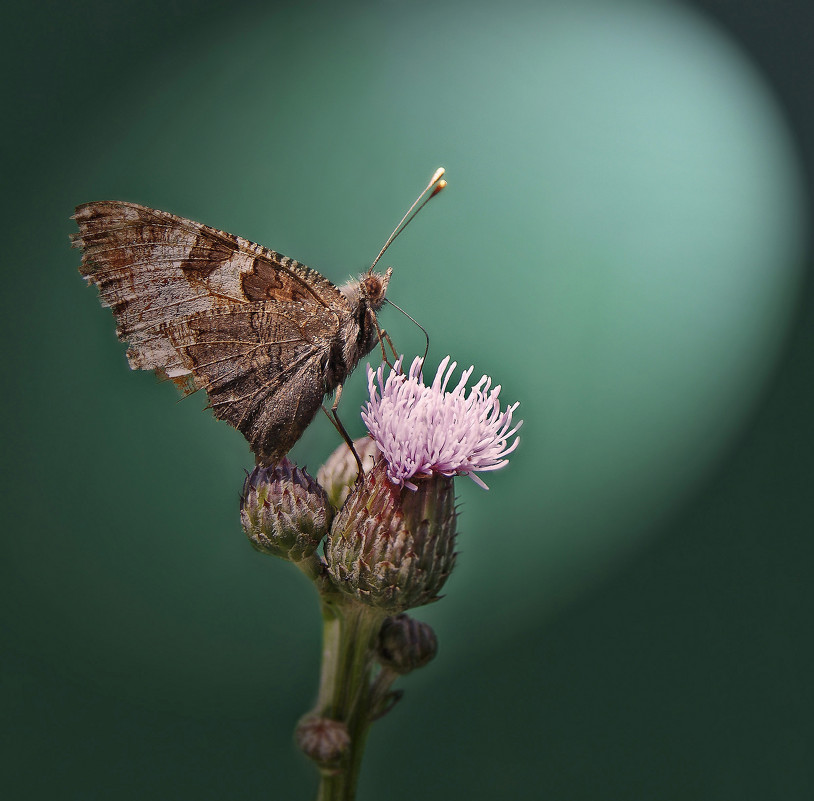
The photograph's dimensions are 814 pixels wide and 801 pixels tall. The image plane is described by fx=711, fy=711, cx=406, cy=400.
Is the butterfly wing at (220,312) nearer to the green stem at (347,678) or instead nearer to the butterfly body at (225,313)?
the butterfly body at (225,313)

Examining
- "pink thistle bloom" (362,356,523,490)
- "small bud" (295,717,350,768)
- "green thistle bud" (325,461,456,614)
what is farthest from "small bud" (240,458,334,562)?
"small bud" (295,717,350,768)

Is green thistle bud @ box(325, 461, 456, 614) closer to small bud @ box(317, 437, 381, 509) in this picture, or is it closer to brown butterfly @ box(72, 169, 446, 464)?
small bud @ box(317, 437, 381, 509)

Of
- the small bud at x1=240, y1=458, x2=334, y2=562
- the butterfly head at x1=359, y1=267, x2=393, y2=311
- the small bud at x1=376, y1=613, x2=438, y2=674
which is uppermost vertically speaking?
the butterfly head at x1=359, y1=267, x2=393, y2=311

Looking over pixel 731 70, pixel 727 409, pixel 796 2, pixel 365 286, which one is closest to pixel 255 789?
pixel 365 286

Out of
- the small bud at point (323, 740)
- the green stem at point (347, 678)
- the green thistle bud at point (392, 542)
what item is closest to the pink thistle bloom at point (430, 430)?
the green thistle bud at point (392, 542)

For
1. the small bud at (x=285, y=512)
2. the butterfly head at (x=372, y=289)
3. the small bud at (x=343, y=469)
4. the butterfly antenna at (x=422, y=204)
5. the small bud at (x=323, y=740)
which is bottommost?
the small bud at (x=323, y=740)

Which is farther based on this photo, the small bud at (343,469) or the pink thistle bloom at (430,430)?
the small bud at (343,469)
